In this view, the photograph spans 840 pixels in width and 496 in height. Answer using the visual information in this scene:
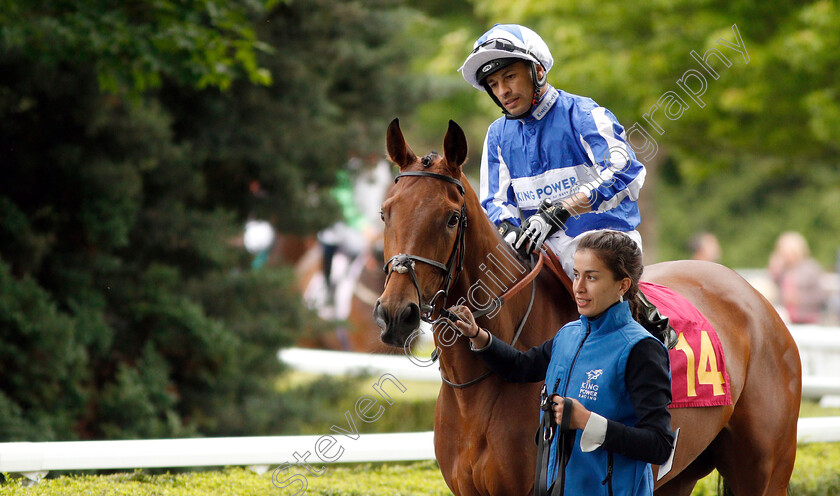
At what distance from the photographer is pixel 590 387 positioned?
2.61 meters

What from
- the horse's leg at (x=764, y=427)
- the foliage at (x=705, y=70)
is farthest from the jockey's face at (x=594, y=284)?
the foliage at (x=705, y=70)

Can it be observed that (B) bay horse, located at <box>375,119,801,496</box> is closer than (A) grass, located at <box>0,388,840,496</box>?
Yes

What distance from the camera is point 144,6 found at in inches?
251

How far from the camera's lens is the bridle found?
9.50 feet

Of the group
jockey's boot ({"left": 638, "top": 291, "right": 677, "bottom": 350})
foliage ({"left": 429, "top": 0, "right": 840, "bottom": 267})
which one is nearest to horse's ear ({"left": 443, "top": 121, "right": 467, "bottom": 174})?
jockey's boot ({"left": 638, "top": 291, "right": 677, "bottom": 350})

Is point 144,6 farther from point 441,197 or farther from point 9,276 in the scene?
point 441,197

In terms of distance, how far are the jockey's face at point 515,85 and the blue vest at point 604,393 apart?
117cm

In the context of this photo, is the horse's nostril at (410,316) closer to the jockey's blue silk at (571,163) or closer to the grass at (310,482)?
the jockey's blue silk at (571,163)

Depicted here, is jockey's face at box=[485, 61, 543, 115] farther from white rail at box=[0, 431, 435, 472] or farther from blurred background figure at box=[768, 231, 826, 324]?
blurred background figure at box=[768, 231, 826, 324]

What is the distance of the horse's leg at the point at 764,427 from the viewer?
390 cm

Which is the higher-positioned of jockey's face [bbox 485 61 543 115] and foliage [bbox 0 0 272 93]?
jockey's face [bbox 485 61 543 115]

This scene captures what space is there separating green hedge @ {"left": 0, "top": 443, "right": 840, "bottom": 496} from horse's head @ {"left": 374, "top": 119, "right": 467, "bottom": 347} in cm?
183

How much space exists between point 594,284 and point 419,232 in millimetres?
641

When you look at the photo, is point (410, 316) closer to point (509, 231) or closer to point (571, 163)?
point (509, 231)
